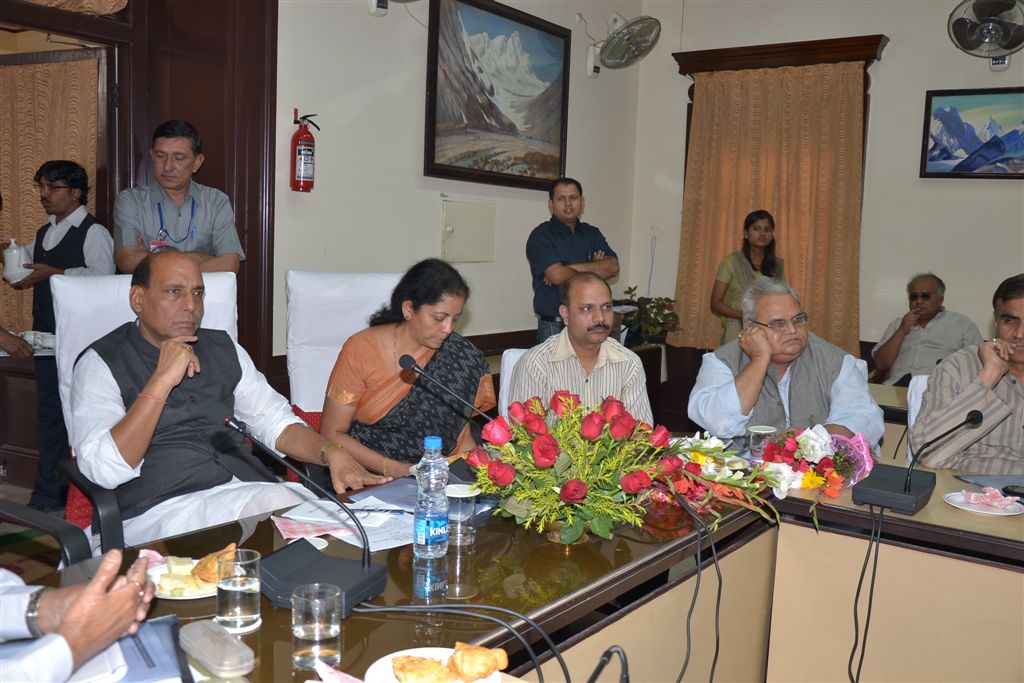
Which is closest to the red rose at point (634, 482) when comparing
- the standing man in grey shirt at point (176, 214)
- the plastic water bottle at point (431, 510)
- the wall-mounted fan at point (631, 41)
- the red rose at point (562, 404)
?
the red rose at point (562, 404)

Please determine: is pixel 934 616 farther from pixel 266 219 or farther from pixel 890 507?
pixel 266 219

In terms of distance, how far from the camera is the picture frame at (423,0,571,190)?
15.2 feet

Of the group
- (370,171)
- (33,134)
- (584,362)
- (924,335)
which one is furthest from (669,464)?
(33,134)

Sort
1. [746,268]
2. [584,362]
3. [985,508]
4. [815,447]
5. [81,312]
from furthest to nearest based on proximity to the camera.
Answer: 1. [746,268]
2. [584,362]
3. [81,312]
4. [815,447]
5. [985,508]

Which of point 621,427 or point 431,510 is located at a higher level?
point 621,427

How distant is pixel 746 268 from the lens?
208 inches

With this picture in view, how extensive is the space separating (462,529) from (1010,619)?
1.18m

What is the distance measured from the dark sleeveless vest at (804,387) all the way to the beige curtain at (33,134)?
3.15 metres

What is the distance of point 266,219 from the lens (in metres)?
3.83

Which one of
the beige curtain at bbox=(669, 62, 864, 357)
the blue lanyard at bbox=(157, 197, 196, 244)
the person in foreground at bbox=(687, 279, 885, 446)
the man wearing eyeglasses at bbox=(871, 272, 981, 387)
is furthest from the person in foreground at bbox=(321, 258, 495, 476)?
the beige curtain at bbox=(669, 62, 864, 357)

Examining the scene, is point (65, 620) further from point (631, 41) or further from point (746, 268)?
point (746, 268)

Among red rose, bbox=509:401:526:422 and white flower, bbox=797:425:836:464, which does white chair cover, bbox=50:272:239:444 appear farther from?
white flower, bbox=797:425:836:464

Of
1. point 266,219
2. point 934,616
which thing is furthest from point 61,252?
point 934,616

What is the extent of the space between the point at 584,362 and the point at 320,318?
874 millimetres
